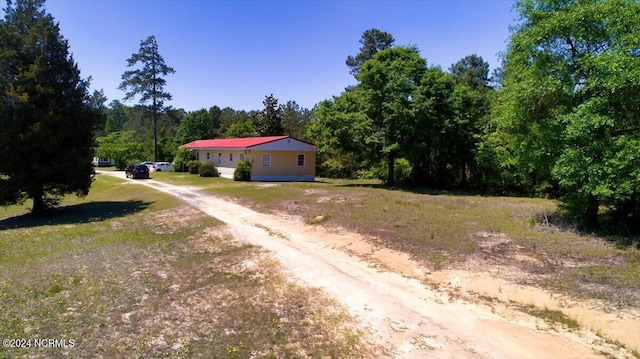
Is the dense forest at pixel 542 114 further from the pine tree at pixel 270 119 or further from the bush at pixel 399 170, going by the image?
the pine tree at pixel 270 119

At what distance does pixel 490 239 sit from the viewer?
11.4 meters

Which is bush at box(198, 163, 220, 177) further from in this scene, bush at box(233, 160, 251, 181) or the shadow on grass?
the shadow on grass

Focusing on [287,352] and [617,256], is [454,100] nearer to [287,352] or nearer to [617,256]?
[617,256]

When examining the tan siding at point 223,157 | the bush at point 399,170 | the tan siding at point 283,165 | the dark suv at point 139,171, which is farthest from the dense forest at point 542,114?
the dark suv at point 139,171

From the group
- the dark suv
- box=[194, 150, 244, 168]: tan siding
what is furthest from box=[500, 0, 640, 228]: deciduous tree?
the dark suv

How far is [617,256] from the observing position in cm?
966

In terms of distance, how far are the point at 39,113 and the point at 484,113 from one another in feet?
118

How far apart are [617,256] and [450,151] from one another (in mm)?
20276

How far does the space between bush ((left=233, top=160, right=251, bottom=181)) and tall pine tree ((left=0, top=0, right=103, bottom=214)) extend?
531 inches

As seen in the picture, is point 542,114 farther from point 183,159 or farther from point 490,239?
point 183,159

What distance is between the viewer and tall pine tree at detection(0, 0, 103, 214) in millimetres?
17359

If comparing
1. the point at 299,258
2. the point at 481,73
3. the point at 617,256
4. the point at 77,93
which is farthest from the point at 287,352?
the point at 481,73

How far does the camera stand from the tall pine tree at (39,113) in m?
17.4

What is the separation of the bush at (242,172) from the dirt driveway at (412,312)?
21.0 meters
